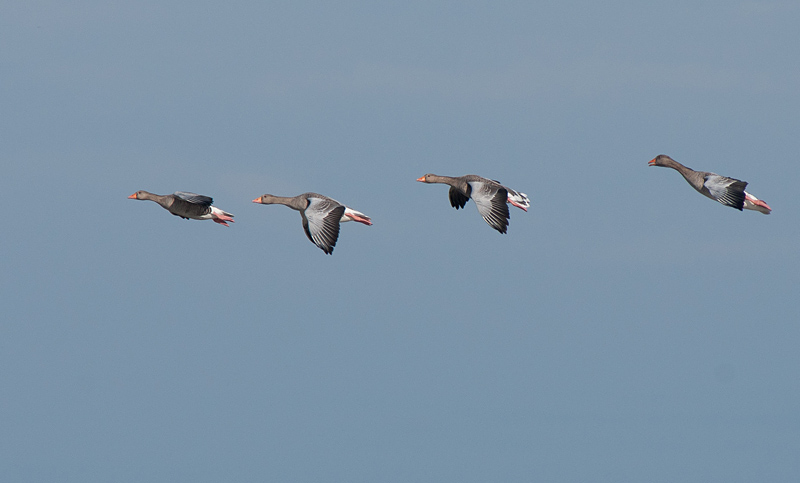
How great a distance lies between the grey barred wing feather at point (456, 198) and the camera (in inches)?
2174

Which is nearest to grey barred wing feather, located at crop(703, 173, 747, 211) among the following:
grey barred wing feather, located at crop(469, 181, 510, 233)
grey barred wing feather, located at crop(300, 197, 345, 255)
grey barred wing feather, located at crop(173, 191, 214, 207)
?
grey barred wing feather, located at crop(469, 181, 510, 233)

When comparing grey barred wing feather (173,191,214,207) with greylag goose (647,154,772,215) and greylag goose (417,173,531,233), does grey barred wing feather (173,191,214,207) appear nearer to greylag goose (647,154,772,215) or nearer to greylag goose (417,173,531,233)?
greylag goose (417,173,531,233)

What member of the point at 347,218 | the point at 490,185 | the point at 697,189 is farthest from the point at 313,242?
the point at 697,189

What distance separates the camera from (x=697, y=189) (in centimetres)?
5241

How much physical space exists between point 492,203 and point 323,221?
20.5ft

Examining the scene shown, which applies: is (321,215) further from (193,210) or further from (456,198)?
(456,198)

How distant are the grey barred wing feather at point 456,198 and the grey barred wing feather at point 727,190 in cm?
974

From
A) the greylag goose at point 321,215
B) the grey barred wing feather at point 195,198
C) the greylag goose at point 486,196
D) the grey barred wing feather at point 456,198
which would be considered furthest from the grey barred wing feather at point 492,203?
the grey barred wing feather at point 195,198

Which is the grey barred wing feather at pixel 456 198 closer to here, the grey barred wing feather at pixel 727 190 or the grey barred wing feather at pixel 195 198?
the grey barred wing feather at pixel 727 190

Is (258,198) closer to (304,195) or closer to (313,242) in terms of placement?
(304,195)

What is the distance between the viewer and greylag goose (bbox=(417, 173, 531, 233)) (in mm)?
49562

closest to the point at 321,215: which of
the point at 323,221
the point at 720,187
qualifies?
the point at 323,221

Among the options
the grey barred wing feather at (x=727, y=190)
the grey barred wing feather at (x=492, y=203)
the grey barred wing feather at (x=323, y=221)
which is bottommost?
the grey barred wing feather at (x=323, y=221)

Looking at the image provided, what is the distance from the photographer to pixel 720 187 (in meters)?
50.8
